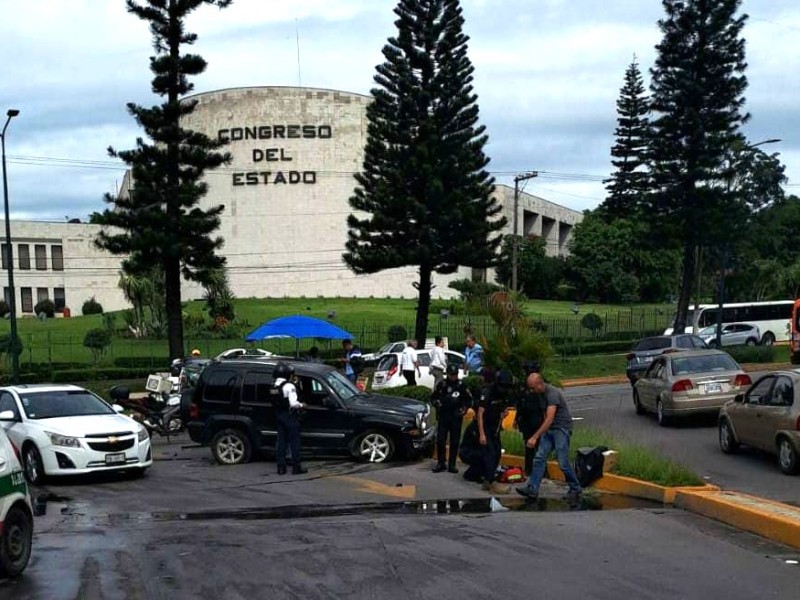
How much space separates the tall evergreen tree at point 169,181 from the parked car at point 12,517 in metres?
25.5

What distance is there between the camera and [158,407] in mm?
21609

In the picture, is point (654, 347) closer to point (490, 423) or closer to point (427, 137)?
point (427, 137)

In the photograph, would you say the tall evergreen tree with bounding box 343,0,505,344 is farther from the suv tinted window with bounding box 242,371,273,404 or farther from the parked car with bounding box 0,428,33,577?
the parked car with bounding box 0,428,33,577

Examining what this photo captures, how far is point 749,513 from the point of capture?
31.7 feet

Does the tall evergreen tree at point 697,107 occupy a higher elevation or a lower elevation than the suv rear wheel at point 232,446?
higher

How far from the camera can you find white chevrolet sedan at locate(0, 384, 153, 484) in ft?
47.3

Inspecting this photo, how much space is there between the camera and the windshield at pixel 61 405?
15211 mm

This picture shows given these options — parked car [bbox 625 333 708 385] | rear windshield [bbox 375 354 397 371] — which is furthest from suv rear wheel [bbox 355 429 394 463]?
parked car [bbox 625 333 708 385]

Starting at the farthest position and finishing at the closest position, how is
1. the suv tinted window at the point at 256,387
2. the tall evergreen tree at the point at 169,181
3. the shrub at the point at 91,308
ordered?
the shrub at the point at 91,308 → the tall evergreen tree at the point at 169,181 → the suv tinted window at the point at 256,387

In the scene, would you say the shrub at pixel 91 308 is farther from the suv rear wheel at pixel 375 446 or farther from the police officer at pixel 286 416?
the police officer at pixel 286 416

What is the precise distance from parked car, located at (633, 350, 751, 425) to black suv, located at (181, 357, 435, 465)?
17.3ft

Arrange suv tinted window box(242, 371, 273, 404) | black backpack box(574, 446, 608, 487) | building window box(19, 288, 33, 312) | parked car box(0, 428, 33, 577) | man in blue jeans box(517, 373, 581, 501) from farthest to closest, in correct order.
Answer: building window box(19, 288, 33, 312) < suv tinted window box(242, 371, 273, 404) < black backpack box(574, 446, 608, 487) < man in blue jeans box(517, 373, 581, 501) < parked car box(0, 428, 33, 577)

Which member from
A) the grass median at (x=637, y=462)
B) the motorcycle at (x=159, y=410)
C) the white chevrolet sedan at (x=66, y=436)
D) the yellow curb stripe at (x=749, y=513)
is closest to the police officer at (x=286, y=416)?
the white chevrolet sedan at (x=66, y=436)

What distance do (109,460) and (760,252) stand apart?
7139 cm
